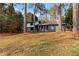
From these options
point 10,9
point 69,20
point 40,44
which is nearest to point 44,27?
point 40,44

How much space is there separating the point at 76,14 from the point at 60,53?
21.1 inches

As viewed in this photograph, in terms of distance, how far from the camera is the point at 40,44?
13.4 feet

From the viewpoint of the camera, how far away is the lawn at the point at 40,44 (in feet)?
13.3

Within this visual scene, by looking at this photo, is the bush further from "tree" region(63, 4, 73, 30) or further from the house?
"tree" region(63, 4, 73, 30)

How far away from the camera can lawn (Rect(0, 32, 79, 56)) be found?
13.3 feet

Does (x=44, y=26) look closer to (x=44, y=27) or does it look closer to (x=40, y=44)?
(x=44, y=27)

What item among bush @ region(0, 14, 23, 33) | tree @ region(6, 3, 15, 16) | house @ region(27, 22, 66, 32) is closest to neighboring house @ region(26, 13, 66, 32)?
house @ region(27, 22, 66, 32)

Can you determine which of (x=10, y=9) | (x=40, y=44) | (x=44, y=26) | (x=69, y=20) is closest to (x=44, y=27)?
(x=44, y=26)

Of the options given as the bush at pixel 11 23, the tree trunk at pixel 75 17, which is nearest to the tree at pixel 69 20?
the tree trunk at pixel 75 17

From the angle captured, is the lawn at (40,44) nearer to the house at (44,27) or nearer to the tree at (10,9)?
the house at (44,27)

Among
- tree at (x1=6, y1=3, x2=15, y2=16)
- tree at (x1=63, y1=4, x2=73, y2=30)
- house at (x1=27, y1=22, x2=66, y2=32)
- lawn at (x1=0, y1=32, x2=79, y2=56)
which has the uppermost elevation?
tree at (x1=6, y1=3, x2=15, y2=16)

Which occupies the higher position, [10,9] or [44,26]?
[10,9]

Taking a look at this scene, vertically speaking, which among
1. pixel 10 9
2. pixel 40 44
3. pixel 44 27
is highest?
pixel 10 9

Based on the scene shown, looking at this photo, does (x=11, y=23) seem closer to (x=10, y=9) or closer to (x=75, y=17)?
(x=10, y=9)
